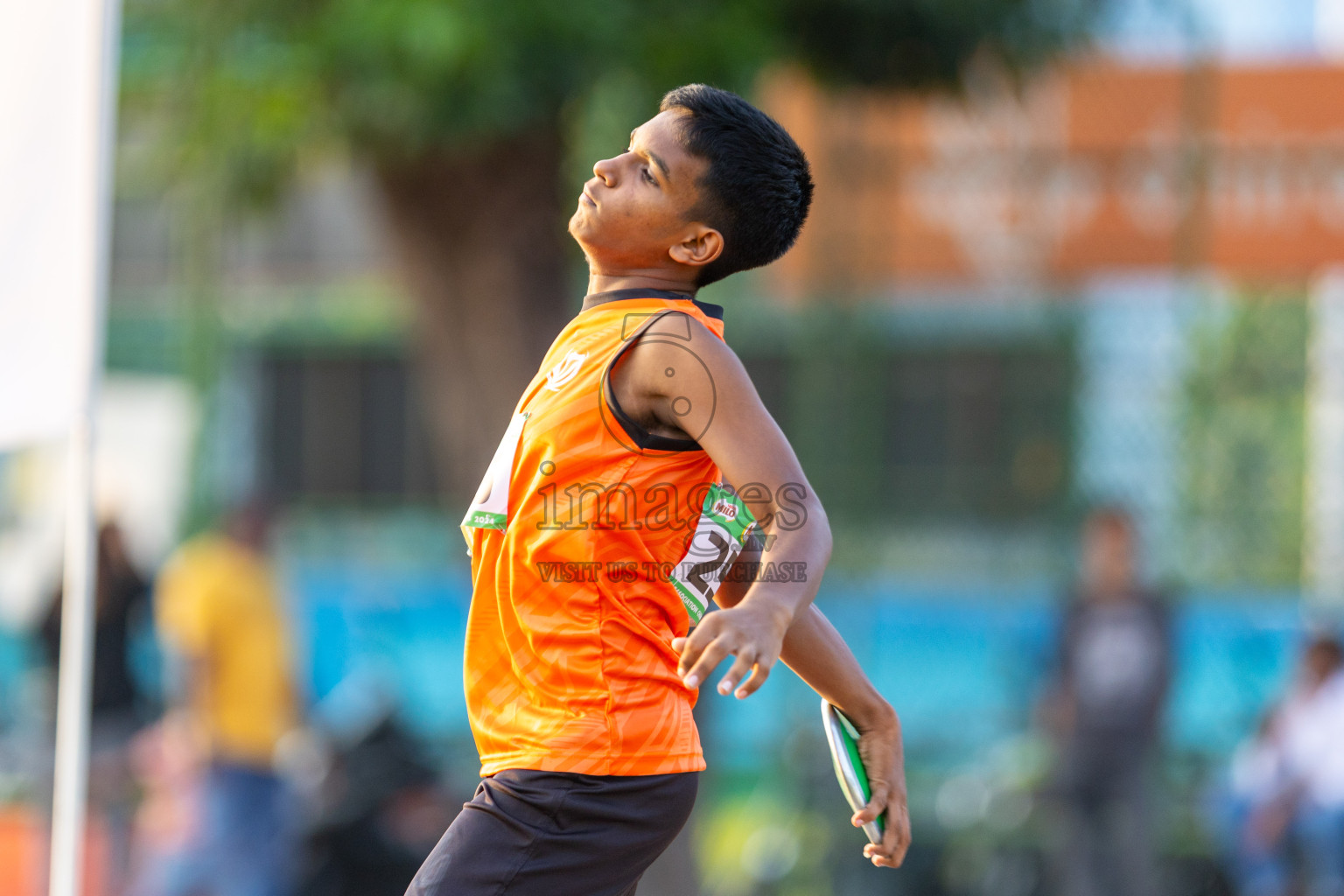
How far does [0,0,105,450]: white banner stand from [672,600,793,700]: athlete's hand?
1.86 m

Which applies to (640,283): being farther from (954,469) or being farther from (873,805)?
(954,469)

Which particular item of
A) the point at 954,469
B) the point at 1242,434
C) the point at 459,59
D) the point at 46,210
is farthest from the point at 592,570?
the point at 954,469

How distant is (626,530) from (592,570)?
0.07m

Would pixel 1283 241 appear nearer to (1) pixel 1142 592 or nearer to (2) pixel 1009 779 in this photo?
(1) pixel 1142 592

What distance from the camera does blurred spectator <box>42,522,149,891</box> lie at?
6297 millimetres

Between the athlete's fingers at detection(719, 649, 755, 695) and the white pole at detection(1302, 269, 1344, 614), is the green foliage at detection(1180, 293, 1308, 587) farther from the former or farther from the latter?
the athlete's fingers at detection(719, 649, 755, 695)

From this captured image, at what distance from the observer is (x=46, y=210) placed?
299 cm

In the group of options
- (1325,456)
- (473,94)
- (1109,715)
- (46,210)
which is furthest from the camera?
(1325,456)

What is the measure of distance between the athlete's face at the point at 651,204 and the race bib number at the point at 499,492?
27cm

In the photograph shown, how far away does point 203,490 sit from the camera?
691 cm

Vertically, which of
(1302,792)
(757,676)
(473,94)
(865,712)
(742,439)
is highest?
(473,94)

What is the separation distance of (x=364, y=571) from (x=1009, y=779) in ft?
14.2

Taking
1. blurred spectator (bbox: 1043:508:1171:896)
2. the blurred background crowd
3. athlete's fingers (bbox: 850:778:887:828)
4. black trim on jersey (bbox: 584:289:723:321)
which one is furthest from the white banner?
blurred spectator (bbox: 1043:508:1171:896)

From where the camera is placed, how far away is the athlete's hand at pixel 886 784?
1.98m
